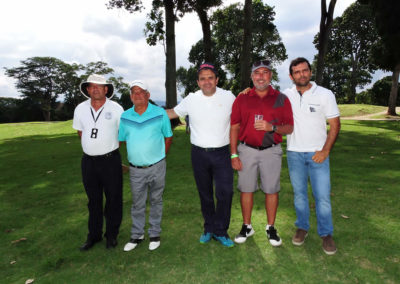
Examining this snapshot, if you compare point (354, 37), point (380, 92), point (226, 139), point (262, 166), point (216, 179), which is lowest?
point (216, 179)

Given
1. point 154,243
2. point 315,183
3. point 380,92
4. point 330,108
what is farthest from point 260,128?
point 380,92

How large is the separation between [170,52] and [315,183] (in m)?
13.8

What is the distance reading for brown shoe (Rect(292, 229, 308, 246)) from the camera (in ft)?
13.2

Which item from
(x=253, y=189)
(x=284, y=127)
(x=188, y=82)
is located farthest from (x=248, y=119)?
(x=188, y=82)

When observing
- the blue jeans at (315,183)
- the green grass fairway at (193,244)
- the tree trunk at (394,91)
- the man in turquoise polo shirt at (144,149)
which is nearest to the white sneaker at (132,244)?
the man in turquoise polo shirt at (144,149)

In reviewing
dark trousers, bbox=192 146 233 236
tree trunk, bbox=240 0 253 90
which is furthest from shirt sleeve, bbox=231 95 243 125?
tree trunk, bbox=240 0 253 90

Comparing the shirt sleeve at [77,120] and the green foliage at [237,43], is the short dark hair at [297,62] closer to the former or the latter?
the shirt sleeve at [77,120]

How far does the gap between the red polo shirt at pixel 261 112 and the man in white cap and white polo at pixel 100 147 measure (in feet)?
5.58

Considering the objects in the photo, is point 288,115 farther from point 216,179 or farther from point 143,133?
point 143,133

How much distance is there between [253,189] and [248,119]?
101 centimetres

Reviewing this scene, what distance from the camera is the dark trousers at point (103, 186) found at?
154 inches

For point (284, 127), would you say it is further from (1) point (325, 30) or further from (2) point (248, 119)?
(1) point (325, 30)

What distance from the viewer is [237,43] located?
38.7 meters

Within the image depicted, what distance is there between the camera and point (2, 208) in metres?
6.01
